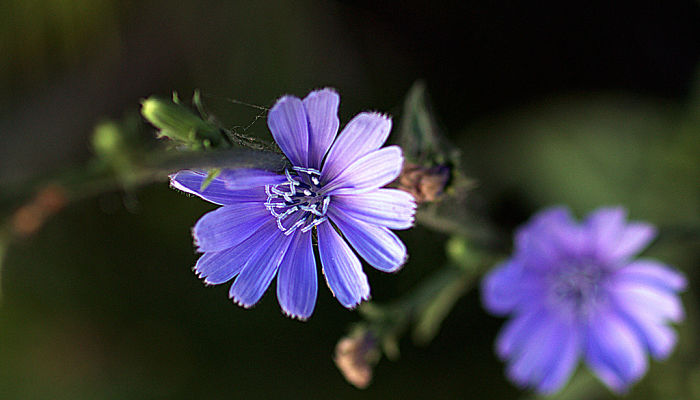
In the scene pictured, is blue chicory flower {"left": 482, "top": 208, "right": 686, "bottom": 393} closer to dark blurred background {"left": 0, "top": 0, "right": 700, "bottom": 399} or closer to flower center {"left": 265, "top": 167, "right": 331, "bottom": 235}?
dark blurred background {"left": 0, "top": 0, "right": 700, "bottom": 399}

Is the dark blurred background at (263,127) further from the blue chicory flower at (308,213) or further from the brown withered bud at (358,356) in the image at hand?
the blue chicory flower at (308,213)

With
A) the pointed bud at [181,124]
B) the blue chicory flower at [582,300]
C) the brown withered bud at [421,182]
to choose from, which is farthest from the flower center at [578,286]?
the pointed bud at [181,124]

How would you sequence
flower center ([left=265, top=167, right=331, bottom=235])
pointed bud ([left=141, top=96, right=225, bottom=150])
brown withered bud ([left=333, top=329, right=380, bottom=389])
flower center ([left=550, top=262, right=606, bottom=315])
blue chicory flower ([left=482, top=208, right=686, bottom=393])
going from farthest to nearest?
flower center ([left=550, top=262, right=606, bottom=315]), blue chicory flower ([left=482, top=208, right=686, bottom=393]), brown withered bud ([left=333, top=329, right=380, bottom=389]), flower center ([left=265, top=167, right=331, bottom=235]), pointed bud ([left=141, top=96, right=225, bottom=150])

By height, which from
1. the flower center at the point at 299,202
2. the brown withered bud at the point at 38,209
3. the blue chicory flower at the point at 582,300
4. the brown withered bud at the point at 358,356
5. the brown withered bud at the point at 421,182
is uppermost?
the brown withered bud at the point at 38,209

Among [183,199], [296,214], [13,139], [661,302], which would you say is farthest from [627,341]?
[13,139]

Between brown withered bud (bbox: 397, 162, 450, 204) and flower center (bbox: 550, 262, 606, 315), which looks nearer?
brown withered bud (bbox: 397, 162, 450, 204)

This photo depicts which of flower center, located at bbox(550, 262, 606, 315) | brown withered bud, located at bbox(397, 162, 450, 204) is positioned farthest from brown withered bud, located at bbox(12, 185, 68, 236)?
flower center, located at bbox(550, 262, 606, 315)
